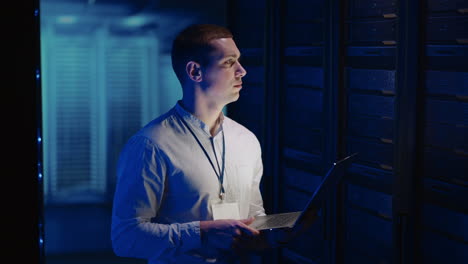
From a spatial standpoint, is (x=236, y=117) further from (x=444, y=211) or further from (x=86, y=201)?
(x=444, y=211)

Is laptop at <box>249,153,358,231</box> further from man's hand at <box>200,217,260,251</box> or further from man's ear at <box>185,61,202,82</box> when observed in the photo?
man's ear at <box>185,61,202,82</box>

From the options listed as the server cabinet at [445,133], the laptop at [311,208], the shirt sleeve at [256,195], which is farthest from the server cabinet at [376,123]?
the shirt sleeve at [256,195]

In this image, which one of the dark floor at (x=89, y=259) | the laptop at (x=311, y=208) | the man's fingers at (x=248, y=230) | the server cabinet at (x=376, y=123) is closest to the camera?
the laptop at (x=311, y=208)

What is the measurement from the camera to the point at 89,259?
151 inches

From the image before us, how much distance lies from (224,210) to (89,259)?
6.92 feet

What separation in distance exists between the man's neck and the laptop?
35cm

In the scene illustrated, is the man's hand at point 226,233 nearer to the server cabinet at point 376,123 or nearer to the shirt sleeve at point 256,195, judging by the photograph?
the shirt sleeve at point 256,195

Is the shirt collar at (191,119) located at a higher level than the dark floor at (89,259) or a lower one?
higher

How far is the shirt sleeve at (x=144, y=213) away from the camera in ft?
6.07

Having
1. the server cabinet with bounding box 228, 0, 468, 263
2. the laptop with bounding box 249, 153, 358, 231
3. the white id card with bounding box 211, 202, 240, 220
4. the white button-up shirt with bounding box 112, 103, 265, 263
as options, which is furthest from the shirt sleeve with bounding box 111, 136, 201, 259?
the server cabinet with bounding box 228, 0, 468, 263

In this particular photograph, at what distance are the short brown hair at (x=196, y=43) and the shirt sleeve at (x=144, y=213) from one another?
1.02 feet

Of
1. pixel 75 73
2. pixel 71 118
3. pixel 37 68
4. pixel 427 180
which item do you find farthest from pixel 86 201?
pixel 37 68

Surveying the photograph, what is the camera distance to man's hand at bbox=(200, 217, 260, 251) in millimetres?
1840

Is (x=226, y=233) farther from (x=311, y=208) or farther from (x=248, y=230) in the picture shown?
(x=311, y=208)
